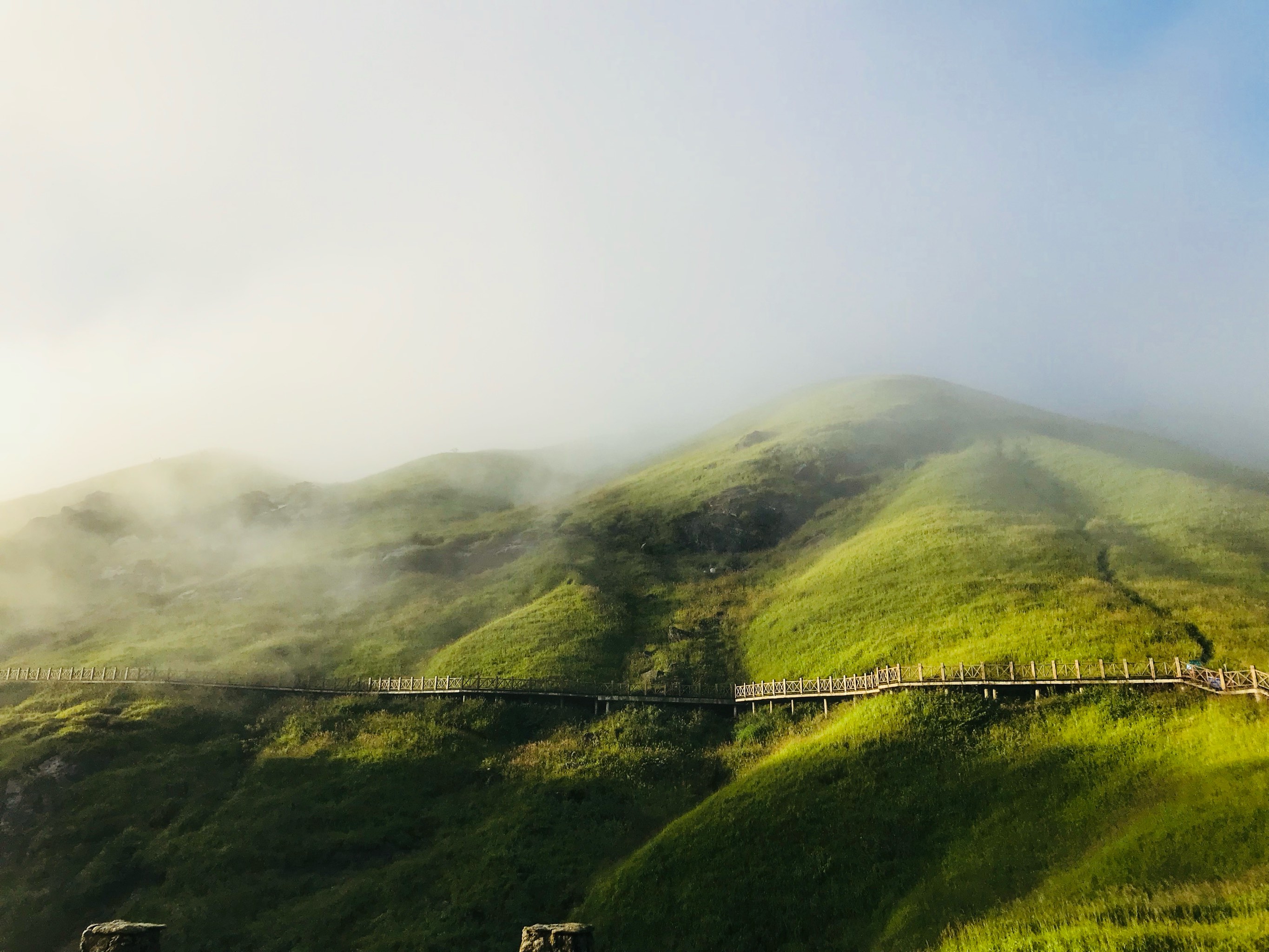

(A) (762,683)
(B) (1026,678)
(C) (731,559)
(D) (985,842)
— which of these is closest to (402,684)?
(A) (762,683)

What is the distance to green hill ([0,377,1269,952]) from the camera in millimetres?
33375

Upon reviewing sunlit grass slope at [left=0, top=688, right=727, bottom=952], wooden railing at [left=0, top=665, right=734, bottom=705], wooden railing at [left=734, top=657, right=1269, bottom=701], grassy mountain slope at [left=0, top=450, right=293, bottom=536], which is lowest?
sunlit grass slope at [left=0, top=688, right=727, bottom=952]

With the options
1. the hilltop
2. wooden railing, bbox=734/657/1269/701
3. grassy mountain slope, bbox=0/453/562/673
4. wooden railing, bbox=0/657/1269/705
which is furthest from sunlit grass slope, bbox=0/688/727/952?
grassy mountain slope, bbox=0/453/562/673

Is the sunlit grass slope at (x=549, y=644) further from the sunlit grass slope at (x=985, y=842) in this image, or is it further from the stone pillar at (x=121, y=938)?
the stone pillar at (x=121, y=938)

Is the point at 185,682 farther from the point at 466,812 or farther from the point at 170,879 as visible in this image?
the point at 466,812

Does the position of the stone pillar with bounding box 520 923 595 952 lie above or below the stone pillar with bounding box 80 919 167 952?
below

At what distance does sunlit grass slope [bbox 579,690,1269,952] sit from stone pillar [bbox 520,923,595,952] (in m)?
17.5

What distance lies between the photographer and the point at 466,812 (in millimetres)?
48562

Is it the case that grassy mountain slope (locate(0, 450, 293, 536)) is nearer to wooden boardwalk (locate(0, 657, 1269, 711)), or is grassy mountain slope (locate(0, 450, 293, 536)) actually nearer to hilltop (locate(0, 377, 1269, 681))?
hilltop (locate(0, 377, 1269, 681))

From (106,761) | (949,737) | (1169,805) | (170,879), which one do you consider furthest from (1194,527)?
(106,761)

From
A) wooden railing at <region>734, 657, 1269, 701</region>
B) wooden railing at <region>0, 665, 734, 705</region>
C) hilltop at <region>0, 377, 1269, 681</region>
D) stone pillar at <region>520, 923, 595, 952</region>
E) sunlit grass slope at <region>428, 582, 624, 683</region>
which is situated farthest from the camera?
sunlit grass slope at <region>428, 582, 624, 683</region>

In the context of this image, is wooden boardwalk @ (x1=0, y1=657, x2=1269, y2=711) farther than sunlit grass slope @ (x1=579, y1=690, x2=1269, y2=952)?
Yes

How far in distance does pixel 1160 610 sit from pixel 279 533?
397ft

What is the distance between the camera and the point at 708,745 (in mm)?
55625
